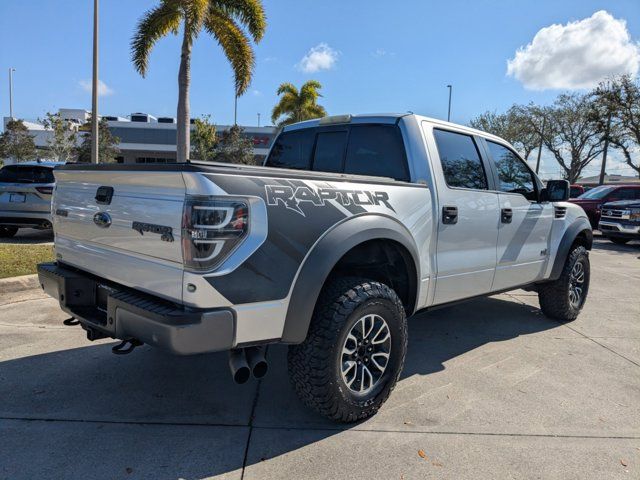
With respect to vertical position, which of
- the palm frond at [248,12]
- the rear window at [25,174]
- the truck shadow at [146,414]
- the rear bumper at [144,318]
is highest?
the palm frond at [248,12]

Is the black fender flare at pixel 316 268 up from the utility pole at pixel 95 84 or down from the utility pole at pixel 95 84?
down

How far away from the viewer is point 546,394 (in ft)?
12.4

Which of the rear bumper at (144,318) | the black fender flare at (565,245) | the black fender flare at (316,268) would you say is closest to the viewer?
the rear bumper at (144,318)

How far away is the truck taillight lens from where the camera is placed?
240 cm

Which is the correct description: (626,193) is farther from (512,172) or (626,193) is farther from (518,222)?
(518,222)

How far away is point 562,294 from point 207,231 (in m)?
4.62

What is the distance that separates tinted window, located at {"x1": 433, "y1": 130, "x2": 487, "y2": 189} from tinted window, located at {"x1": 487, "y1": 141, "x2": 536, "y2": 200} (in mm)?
353

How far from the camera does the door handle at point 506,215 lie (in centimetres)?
441

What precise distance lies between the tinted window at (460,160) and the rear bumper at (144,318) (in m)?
2.28

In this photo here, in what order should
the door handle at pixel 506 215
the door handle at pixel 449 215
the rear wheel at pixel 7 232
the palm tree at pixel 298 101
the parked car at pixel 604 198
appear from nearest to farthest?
the door handle at pixel 449 215 < the door handle at pixel 506 215 < the rear wheel at pixel 7 232 < the parked car at pixel 604 198 < the palm tree at pixel 298 101

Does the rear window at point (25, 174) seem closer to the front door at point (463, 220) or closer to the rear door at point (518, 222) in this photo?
the front door at point (463, 220)

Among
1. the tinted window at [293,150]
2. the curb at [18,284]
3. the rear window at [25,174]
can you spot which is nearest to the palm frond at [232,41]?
the rear window at [25,174]

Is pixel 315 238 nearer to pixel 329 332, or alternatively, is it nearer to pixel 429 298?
pixel 329 332

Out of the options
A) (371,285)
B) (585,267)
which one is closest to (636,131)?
(585,267)
